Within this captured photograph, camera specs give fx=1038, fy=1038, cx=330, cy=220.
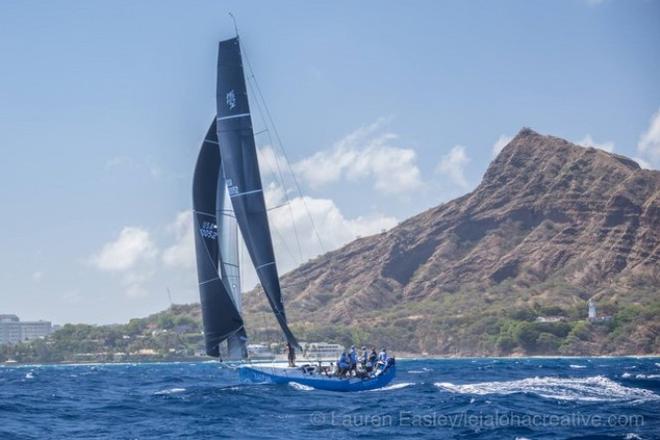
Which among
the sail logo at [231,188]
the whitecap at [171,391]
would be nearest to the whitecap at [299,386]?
the whitecap at [171,391]

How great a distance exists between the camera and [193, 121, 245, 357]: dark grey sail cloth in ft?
184

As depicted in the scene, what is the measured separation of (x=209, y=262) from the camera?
56094 mm

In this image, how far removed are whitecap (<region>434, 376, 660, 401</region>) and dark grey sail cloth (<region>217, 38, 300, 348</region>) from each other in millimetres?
11138

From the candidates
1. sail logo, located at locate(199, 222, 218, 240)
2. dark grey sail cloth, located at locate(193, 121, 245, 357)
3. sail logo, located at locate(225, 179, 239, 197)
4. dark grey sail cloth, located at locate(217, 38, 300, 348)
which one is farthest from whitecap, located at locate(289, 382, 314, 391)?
sail logo, located at locate(225, 179, 239, 197)

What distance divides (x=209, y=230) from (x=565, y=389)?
21.0m

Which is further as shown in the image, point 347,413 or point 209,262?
point 209,262

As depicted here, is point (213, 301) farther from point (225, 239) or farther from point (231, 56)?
point (231, 56)

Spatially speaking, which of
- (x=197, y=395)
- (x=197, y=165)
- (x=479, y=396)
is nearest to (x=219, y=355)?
(x=197, y=395)

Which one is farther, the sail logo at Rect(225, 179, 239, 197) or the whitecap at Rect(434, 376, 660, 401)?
the sail logo at Rect(225, 179, 239, 197)

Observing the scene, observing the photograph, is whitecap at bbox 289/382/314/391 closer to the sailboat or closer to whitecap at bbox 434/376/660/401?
the sailboat

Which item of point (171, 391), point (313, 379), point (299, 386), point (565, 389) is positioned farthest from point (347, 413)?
point (171, 391)

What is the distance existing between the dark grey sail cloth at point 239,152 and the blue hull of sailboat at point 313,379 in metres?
2.36

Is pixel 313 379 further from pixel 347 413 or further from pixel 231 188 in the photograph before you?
pixel 347 413

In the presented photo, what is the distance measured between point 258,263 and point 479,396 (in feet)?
49.1
